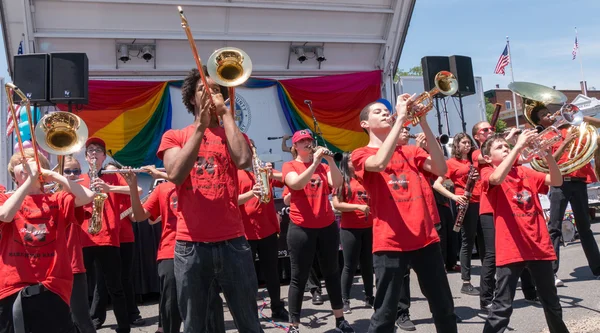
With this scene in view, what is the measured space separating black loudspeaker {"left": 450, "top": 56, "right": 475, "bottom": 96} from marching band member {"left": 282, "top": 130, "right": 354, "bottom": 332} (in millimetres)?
6601

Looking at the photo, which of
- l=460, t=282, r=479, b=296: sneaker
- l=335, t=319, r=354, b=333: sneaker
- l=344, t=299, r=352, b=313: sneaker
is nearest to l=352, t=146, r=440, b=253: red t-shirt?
l=335, t=319, r=354, b=333: sneaker

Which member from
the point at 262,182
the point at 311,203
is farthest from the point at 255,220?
the point at 262,182

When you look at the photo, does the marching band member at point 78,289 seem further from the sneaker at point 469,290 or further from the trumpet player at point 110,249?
the sneaker at point 469,290

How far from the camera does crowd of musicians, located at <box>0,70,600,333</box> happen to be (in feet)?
10.2

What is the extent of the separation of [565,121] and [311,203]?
8.23ft

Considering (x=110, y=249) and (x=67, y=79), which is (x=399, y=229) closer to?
(x=110, y=249)

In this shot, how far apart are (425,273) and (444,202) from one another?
3.93 metres

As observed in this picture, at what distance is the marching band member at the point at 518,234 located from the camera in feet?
13.2

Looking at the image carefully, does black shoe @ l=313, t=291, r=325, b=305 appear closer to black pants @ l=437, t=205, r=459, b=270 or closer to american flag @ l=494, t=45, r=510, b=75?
black pants @ l=437, t=205, r=459, b=270

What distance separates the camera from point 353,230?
5918 mm

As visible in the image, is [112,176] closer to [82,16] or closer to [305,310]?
[305,310]

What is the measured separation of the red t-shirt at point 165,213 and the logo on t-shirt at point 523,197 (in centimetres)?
277

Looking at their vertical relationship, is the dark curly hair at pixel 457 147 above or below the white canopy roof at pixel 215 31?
below

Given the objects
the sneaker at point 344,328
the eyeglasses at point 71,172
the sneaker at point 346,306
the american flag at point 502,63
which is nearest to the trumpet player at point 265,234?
the sneaker at point 346,306
